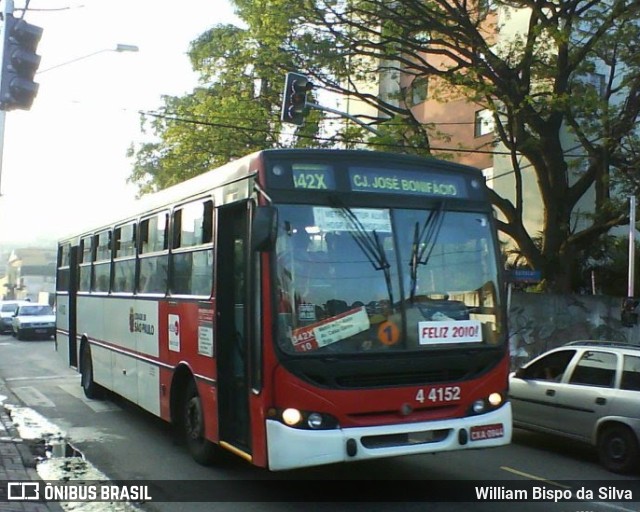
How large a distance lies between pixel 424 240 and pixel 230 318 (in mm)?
1972

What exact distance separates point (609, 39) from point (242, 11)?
9.31 meters

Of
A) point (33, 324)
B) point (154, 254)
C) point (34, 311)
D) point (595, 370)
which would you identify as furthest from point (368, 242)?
point (34, 311)

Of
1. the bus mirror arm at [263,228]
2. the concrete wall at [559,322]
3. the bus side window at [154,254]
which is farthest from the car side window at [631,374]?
the concrete wall at [559,322]

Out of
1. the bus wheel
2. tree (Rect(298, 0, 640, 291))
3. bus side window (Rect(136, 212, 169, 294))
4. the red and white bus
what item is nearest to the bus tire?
bus side window (Rect(136, 212, 169, 294))

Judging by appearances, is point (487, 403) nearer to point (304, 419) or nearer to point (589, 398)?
point (304, 419)

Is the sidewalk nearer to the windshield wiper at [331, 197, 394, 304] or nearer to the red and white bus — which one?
the red and white bus

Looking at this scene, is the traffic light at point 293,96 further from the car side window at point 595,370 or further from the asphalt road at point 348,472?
the car side window at point 595,370

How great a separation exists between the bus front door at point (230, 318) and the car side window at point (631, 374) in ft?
14.6

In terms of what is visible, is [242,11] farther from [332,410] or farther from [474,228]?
[332,410]

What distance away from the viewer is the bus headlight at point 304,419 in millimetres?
5969

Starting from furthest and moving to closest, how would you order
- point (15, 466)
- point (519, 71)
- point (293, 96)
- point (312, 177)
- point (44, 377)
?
point (519, 71) → point (44, 377) → point (293, 96) → point (15, 466) → point (312, 177)

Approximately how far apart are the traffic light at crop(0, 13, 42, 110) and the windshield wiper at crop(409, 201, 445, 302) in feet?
17.5

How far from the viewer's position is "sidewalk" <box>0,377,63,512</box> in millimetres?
6223

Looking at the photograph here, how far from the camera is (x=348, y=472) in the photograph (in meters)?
7.73
